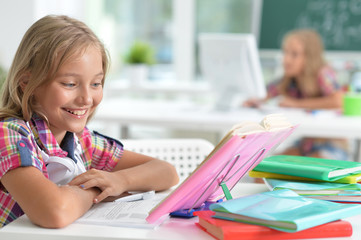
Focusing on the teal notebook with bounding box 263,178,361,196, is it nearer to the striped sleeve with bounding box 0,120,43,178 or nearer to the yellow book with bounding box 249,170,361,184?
the yellow book with bounding box 249,170,361,184

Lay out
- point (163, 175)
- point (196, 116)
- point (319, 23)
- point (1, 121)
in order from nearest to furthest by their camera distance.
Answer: point (1, 121) < point (163, 175) < point (196, 116) < point (319, 23)

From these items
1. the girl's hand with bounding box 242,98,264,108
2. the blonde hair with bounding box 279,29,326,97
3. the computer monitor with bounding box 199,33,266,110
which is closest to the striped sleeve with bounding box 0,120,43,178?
the computer monitor with bounding box 199,33,266,110

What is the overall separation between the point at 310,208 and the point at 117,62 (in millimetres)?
4308

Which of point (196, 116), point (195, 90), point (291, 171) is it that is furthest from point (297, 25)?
point (291, 171)

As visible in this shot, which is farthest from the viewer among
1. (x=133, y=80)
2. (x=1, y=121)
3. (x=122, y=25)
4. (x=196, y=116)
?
(x=122, y=25)

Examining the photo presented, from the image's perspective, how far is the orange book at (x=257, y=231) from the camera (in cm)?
86

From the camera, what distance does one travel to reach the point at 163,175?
1306 millimetres

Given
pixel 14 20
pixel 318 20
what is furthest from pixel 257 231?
pixel 318 20

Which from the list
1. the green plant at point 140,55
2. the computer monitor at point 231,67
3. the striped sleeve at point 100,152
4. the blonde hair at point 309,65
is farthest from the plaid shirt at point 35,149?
the green plant at point 140,55

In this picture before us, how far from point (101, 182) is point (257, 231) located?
389 millimetres

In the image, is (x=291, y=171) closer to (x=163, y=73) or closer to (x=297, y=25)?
(x=297, y=25)

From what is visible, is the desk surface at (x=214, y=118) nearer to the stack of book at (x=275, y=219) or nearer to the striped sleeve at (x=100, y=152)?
the striped sleeve at (x=100, y=152)

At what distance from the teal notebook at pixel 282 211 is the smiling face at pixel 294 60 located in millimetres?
2553

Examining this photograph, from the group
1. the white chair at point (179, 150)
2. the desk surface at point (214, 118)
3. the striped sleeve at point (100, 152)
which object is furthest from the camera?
the desk surface at point (214, 118)
